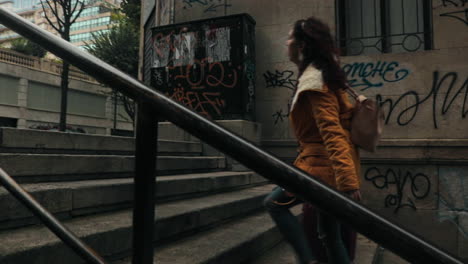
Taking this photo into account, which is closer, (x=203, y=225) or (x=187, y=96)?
(x=203, y=225)

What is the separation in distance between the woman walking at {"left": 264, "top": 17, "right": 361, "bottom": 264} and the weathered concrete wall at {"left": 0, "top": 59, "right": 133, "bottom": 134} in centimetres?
2055

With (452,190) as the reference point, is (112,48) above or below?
above

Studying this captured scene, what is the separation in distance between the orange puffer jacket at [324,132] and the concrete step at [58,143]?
1857mm

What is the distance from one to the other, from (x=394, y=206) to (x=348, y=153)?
4.36m

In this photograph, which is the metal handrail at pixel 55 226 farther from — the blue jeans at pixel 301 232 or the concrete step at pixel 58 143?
the concrete step at pixel 58 143

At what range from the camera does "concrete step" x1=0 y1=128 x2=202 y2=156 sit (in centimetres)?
287

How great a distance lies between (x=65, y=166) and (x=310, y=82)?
204 cm

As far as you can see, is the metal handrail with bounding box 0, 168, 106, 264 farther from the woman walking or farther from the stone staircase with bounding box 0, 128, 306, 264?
the woman walking

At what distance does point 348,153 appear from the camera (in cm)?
198

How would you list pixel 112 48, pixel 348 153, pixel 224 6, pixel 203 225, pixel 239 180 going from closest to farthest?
1. pixel 348 153
2. pixel 203 225
3. pixel 239 180
4. pixel 224 6
5. pixel 112 48

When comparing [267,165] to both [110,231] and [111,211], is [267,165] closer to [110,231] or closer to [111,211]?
[110,231]

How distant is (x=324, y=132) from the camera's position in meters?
2.03

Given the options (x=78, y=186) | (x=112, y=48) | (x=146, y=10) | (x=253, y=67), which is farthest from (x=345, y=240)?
(x=112, y=48)

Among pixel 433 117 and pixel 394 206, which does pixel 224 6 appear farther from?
pixel 394 206
